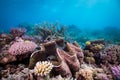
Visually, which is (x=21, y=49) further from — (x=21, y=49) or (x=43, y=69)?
(x=43, y=69)

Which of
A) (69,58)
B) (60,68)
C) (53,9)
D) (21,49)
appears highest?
(53,9)

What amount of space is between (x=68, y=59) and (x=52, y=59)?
0.46 metres

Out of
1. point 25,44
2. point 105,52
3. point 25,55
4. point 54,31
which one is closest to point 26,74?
point 25,55

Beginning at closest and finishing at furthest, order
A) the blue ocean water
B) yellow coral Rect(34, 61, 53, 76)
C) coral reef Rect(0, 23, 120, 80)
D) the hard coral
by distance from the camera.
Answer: yellow coral Rect(34, 61, 53, 76), coral reef Rect(0, 23, 120, 80), the hard coral, the blue ocean water

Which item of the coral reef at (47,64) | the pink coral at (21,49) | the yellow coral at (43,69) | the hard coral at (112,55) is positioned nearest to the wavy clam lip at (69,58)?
the coral reef at (47,64)

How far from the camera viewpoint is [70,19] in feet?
559

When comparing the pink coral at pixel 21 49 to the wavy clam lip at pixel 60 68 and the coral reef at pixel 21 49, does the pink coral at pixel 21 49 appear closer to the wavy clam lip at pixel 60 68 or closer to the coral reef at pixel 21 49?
the coral reef at pixel 21 49

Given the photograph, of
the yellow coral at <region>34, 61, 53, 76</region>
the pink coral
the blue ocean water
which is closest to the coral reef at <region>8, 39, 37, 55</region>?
the pink coral

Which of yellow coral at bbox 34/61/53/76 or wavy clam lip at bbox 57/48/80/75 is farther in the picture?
wavy clam lip at bbox 57/48/80/75

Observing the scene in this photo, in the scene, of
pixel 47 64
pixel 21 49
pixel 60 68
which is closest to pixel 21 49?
pixel 21 49

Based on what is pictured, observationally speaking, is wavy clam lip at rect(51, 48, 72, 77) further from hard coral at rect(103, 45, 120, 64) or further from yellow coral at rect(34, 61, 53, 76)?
hard coral at rect(103, 45, 120, 64)

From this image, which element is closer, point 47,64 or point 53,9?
point 47,64

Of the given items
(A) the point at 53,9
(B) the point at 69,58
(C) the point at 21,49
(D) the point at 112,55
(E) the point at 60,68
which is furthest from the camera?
(A) the point at 53,9

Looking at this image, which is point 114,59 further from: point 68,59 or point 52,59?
point 52,59
